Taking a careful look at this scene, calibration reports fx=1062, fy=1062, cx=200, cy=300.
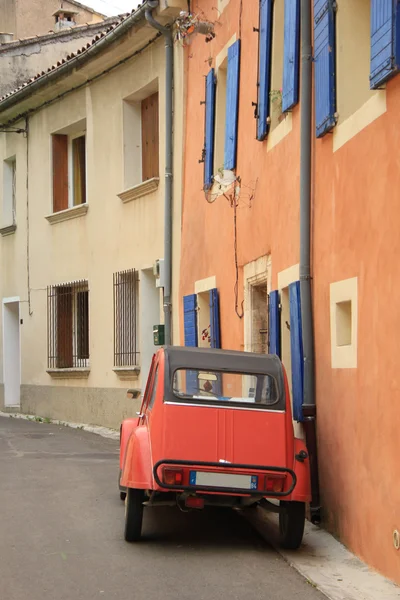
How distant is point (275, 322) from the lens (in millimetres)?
11547

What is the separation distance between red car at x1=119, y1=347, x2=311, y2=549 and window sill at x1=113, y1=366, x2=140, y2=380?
9279 mm

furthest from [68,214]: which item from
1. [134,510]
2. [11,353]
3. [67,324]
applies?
[134,510]

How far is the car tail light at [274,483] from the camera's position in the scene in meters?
8.61

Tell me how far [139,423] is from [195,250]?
6.48m

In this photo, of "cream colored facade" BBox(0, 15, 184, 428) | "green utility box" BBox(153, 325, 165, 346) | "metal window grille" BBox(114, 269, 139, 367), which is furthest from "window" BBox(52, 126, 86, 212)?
"green utility box" BBox(153, 325, 165, 346)

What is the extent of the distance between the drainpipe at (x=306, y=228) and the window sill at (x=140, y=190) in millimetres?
7733

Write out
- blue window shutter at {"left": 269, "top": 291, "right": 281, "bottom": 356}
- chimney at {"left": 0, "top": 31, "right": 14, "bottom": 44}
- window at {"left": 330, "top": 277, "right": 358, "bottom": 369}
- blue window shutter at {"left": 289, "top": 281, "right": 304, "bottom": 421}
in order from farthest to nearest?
chimney at {"left": 0, "top": 31, "right": 14, "bottom": 44} → blue window shutter at {"left": 269, "top": 291, "right": 281, "bottom": 356} → blue window shutter at {"left": 289, "top": 281, "right": 304, "bottom": 421} → window at {"left": 330, "top": 277, "right": 358, "bottom": 369}

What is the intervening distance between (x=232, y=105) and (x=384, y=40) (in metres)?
6.16

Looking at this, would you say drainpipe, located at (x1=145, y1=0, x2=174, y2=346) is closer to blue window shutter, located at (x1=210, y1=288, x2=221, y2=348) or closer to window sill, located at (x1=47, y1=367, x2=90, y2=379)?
blue window shutter, located at (x1=210, y1=288, x2=221, y2=348)

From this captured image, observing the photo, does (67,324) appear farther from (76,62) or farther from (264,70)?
(264,70)

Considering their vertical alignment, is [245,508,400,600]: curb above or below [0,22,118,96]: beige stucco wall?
below

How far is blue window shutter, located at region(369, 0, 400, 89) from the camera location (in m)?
7.63

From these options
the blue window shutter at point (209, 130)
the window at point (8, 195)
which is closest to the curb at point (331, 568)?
the blue window shutter at point (209, 130)

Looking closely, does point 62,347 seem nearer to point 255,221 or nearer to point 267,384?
point 255,221
